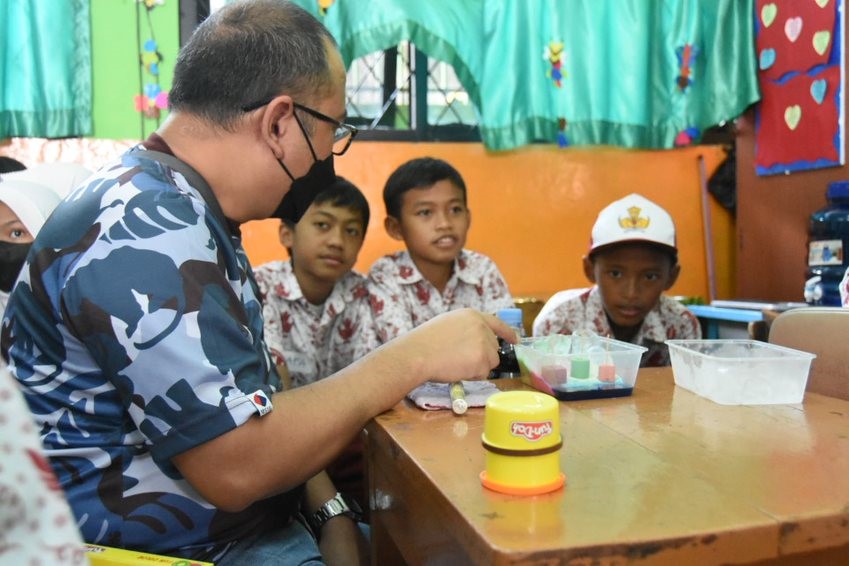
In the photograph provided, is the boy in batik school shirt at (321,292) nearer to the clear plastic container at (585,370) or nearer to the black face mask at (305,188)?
the black face mask at (305,188)

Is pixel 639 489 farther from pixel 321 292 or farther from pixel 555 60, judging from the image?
pixel 555 60

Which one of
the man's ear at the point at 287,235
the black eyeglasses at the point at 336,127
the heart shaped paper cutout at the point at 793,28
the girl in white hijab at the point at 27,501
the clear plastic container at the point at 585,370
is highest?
the heart shaped paper cutout at the point at 793,28

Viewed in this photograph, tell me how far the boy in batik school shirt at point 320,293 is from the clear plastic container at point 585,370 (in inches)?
44.1

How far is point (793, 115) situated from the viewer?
10.8 ft

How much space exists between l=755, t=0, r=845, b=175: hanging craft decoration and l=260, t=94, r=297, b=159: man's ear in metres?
2.83

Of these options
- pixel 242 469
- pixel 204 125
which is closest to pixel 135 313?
pixel 242 469

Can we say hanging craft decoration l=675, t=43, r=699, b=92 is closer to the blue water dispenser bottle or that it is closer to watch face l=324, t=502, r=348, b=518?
the blue water dispenser bottle

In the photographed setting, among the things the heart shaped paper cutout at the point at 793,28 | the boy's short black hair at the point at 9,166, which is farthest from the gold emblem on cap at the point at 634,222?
the boy's short black hair at the point at 9,166

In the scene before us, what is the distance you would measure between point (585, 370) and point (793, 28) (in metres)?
2.85

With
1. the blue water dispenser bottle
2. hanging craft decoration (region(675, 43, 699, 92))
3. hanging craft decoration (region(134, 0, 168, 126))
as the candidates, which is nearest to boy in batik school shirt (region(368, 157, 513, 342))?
hanging craft decoration (region(134, 0, 168, 126))

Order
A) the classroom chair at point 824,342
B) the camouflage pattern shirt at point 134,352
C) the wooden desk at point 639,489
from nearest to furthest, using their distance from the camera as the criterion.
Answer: the wooden desk at point 639,489 < the camouflage pattern shirt at point 134,352 < the classroom chair at point 824,342

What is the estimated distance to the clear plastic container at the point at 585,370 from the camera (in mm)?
1174

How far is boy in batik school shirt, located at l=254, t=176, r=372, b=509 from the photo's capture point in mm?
2322

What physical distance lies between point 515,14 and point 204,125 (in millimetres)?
2554
